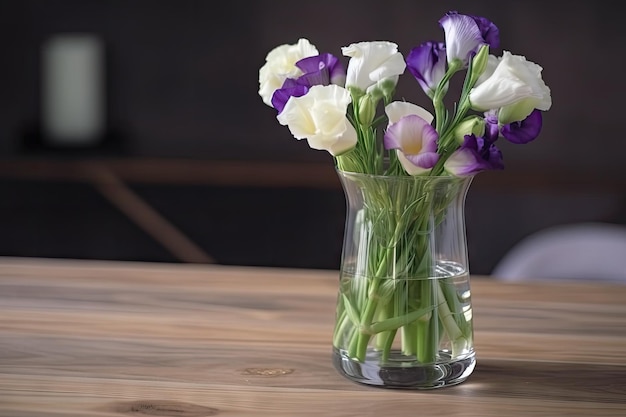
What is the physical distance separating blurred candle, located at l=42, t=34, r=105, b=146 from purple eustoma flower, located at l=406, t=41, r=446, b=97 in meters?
2.31

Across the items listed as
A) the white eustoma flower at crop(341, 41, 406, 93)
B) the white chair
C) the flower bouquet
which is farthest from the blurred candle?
the white eustoma flower at crop(341, 41, 406, 93)

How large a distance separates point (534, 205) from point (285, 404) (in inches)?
89.9

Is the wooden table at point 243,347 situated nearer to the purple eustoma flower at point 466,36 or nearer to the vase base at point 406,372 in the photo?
the vase base at point 406,372

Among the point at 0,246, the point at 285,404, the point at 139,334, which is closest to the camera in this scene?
the point at 285,404

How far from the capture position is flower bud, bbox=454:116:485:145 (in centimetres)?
89

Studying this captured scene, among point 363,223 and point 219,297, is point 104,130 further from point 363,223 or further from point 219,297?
point 363,223

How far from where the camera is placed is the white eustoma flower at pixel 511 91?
861 millimetres

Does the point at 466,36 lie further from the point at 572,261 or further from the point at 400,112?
the point at 572,261

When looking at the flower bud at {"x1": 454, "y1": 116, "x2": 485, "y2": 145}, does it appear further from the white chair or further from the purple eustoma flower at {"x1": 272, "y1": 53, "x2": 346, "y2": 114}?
the white chair

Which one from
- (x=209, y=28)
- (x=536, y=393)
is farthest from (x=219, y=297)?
(x=209, y=28)

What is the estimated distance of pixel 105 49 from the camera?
10.2ft

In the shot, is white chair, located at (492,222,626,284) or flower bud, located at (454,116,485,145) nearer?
flower bud, located at (454,116,485,145)

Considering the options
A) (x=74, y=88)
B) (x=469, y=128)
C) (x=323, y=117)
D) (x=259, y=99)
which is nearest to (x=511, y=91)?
(x=469, y=128)

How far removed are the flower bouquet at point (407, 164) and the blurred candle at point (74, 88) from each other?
219 cm
